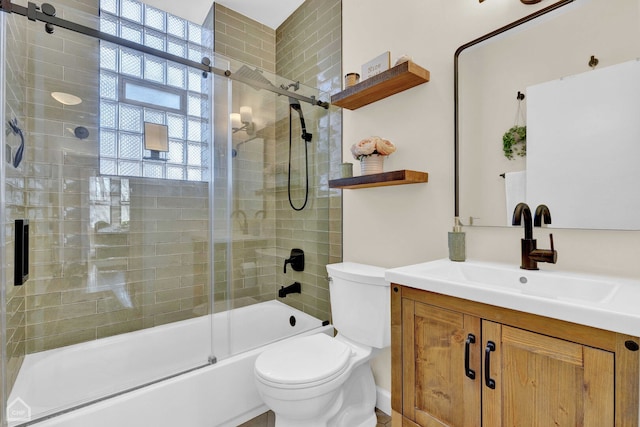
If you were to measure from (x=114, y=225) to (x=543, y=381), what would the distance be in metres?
2.32

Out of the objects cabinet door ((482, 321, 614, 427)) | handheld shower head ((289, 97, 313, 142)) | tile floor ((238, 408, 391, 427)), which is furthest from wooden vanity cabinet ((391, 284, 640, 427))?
handheld shower head ((289, 97, 313, 142))

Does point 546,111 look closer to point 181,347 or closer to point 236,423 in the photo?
point 236,423

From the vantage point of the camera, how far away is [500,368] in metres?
0.88

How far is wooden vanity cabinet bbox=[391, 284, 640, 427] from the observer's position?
2.32ft

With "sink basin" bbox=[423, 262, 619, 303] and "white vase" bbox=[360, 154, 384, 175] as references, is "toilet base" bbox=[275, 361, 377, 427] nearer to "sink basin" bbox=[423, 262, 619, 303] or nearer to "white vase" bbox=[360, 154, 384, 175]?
"sink basin" bbox=[423, 262, 619, 303]

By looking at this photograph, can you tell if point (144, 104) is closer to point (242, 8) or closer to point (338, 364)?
point (242, 8)

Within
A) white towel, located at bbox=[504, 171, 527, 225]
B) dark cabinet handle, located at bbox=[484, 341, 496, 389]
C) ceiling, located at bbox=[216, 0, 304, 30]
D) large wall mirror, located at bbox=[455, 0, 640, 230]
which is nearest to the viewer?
dark cabinet handle, located at bbox=[484, 341, 496, 389]

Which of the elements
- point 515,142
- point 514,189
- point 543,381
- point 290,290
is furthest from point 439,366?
point 290,290

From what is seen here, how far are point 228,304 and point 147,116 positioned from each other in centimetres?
139

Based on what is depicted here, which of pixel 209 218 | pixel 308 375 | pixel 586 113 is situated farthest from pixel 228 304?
pixel 586 113

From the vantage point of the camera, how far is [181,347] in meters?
2.04

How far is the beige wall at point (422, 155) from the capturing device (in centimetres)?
115

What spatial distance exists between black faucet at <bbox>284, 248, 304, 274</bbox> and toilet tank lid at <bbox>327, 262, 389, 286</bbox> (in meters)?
0.60

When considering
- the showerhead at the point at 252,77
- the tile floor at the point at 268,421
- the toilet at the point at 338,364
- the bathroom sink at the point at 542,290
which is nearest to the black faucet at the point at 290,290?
the toilet at the point at 338,364
